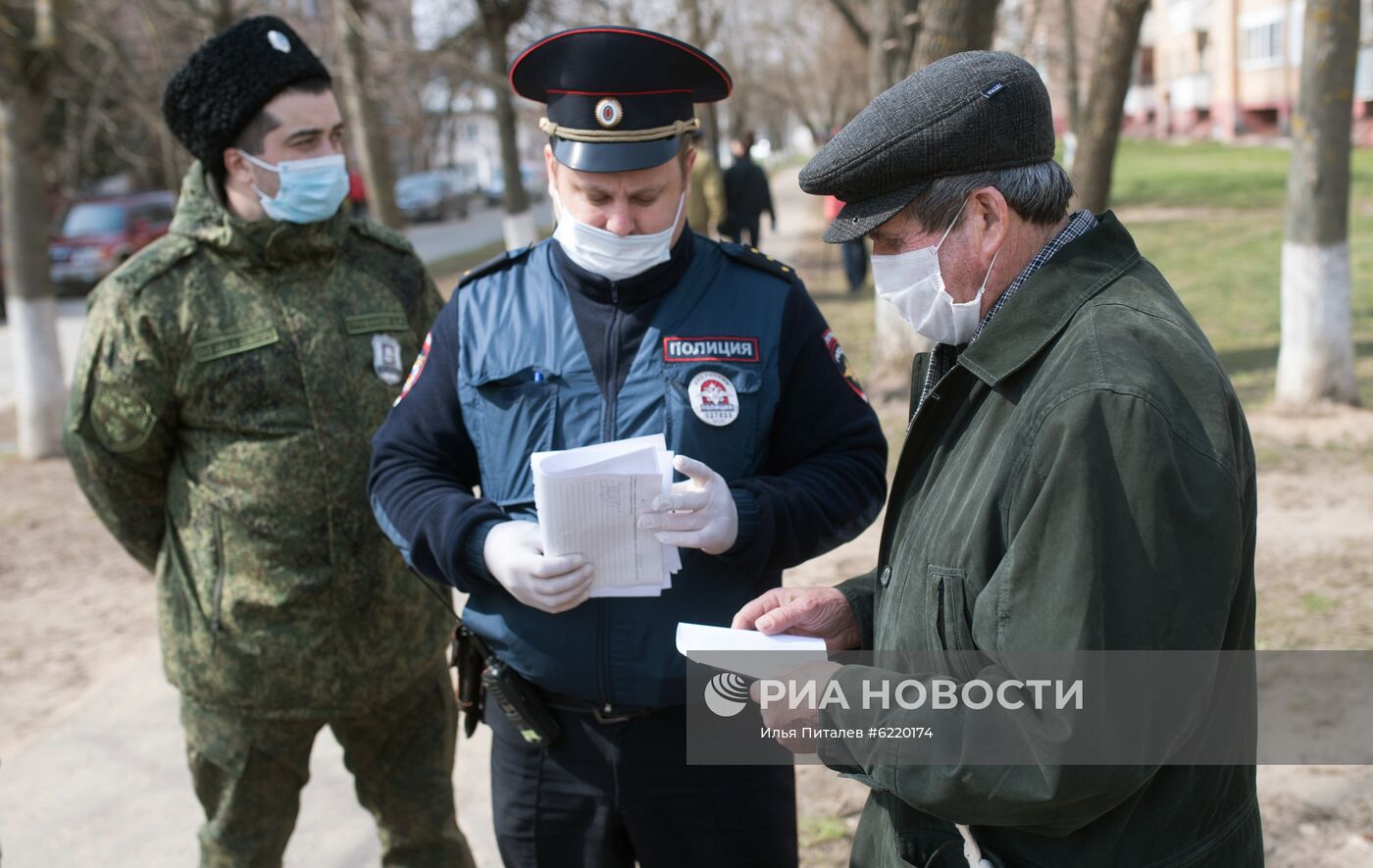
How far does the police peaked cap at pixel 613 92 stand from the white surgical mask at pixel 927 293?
780 mm

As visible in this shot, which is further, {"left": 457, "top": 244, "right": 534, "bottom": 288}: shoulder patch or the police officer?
{"left": 457, "top": 244, "right": 534, "bottom": 288}: shoulder patch

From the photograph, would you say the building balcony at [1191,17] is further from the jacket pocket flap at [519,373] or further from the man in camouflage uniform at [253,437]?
the jacket pocket flap at [519,373]

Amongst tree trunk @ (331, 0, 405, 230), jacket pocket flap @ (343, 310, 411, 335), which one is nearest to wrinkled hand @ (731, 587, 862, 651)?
jacket pocket flap @ (343, 310, 411, 335)

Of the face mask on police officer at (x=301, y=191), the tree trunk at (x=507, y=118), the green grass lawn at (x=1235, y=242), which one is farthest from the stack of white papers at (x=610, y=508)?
the tree trunk at (x=507, y=118)

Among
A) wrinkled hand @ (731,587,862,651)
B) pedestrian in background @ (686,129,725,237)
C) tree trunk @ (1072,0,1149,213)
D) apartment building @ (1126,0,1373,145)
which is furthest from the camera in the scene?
apartment building @ (1126,0,1373,145)

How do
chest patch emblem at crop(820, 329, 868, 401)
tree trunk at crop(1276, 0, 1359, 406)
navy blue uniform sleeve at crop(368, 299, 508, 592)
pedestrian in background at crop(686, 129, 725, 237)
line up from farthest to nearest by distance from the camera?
pedestrian in background at crop(686, 129, 725, 237), tree trunk at crop(1276, 0, 1359, 406), chest patch emblem at crop(820, 329, 868, 401), navy blue uniform sleeve at crop(368, 299, 508, 592)

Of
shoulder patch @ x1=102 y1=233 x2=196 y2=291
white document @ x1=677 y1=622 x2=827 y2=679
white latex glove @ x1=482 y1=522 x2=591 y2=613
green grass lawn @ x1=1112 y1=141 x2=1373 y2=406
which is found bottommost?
green grass lawn @ x1=1112 y1=141 x2=1373 y2=406

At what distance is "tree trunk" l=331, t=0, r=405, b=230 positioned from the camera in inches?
440

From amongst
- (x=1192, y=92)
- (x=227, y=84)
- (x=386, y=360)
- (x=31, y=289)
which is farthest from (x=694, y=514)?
(x=1192, y=92)

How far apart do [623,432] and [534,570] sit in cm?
35

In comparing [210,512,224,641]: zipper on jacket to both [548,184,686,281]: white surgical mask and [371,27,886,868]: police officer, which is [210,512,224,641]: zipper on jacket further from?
[548,184,686,281]: white surgical mask

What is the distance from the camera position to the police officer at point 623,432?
231 centimetres

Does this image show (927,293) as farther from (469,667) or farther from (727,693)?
(469,667)

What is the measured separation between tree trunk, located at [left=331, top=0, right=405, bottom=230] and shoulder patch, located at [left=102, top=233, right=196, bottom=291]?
870 centimetres
